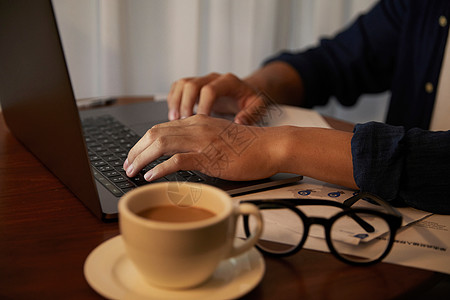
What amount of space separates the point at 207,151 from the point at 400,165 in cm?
28

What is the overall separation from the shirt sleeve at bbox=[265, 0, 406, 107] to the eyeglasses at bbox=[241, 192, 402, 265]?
31.9 inches

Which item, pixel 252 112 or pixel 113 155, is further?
pixel 252 112

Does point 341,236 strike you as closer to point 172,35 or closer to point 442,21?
point 442,21

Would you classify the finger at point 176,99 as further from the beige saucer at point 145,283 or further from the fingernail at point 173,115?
the beige saucer at point 145,283

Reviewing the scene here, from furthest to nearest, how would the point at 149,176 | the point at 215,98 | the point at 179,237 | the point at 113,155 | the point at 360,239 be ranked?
the point at 215,98
the point at 113,155
the point at 149,176
the point at 360,239
the point at 179,237

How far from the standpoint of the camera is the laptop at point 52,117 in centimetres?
54

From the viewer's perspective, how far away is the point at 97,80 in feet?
5.28

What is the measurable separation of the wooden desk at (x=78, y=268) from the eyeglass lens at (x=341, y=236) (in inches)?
0.6

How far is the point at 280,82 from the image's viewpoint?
4.11 feet

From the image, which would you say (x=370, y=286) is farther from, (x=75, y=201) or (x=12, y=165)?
(x=12, y=165)

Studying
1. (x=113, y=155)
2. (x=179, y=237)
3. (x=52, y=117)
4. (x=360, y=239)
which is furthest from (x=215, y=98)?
(x=179, y=237)

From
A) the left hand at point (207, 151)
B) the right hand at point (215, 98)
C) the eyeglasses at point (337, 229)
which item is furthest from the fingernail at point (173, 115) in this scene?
the eyeglasses at point (337, 229)

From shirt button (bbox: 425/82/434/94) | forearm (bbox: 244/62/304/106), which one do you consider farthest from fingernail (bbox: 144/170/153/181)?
shirt button (bbox: 425/82/434/94)

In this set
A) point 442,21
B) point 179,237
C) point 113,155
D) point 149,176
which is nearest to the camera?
point 179,237
